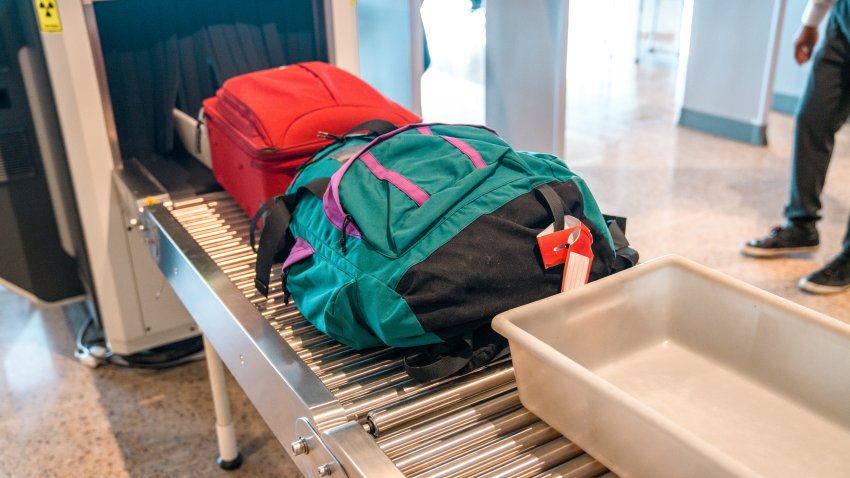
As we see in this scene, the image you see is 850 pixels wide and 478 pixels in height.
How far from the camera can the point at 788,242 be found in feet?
8.39

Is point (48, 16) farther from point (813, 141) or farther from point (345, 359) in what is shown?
point (813, 141)

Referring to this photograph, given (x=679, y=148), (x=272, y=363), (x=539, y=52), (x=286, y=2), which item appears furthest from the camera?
(x=679, y=148)

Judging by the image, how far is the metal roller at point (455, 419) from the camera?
2.80ft

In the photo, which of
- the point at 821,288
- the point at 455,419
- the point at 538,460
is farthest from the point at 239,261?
the point at 821,288

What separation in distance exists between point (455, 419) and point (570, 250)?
267 millimetres

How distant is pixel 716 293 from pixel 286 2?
4.91ft

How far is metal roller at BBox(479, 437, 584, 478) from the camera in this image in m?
0.80

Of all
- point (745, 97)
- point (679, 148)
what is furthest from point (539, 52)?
point (745, 97)

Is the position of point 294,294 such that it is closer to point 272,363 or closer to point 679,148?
point 272,363

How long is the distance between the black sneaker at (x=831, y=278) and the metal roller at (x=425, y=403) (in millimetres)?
1744

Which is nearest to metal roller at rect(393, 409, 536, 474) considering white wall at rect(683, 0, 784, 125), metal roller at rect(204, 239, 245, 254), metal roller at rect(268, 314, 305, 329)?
metal roller at rect(268, 314, 305, 329)

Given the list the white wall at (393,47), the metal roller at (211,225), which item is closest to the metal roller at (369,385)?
the metal roller at (211,225)

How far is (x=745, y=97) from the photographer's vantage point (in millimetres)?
3830

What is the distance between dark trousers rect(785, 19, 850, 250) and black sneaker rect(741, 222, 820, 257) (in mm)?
67
